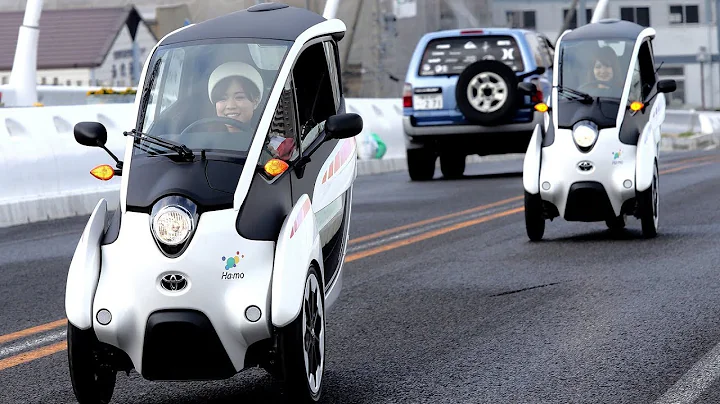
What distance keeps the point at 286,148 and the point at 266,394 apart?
102cm

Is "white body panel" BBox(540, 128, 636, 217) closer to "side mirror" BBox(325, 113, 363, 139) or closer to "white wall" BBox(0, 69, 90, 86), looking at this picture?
"side mirror" BBox(325, 113, 363, 139)

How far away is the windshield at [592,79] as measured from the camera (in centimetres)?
1179

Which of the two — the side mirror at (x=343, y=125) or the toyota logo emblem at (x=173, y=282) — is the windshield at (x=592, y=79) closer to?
the side mirror at (x=343, y=125)

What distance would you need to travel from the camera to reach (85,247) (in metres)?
5.62

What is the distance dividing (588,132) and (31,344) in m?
5.60

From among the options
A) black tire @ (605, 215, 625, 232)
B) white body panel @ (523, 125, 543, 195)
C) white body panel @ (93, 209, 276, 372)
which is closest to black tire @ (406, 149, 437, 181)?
black tire @ (605, 215, 625, 232)

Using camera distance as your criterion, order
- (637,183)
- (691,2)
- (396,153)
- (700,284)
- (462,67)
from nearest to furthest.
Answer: (700,284)
(637,183)
(462,67)
(396,153)
(691,2)

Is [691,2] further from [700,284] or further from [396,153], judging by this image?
[700,284]

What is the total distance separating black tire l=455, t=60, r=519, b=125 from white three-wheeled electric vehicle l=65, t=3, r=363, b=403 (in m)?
12.4

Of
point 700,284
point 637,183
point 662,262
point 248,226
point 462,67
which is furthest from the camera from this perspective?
point 462,67

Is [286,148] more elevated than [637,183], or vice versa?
[286,148]

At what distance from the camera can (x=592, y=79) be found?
12.0m

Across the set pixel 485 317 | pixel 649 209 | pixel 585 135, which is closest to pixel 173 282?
pixel 485 317

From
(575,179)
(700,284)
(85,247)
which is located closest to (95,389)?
(85,247)
